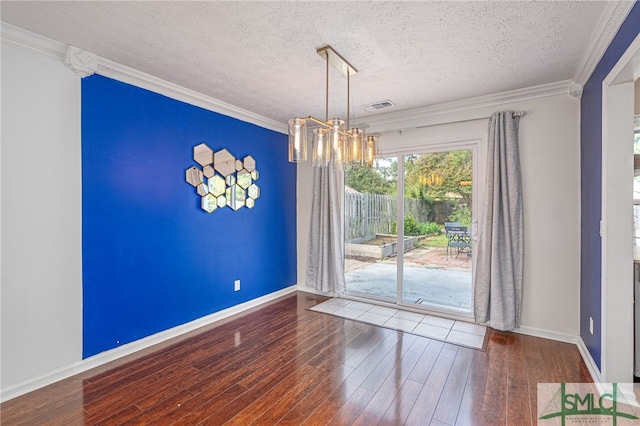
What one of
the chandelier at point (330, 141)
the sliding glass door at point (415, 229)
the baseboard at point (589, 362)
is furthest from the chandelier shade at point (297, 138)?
the baseboard at point (589, 362)

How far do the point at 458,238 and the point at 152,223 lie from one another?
3.40m

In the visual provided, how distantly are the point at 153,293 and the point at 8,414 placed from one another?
1.20 meters

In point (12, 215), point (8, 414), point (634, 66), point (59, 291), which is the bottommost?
point (8, 414)

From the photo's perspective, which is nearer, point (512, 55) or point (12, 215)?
point (12, 215)

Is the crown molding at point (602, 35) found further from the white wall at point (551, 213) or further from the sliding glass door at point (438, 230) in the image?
the sliding glass door at point (438, 230)

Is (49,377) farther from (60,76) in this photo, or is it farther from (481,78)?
(481,78)

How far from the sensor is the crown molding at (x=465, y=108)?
3.04 metres

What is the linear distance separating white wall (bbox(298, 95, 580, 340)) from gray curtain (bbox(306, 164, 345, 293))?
7.25ft

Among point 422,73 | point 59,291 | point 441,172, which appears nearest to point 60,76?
point 59,291

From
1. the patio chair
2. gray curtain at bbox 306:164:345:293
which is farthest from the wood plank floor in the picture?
gray curtain at bbox 306:164:345:293

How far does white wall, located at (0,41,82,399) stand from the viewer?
2.13 meters

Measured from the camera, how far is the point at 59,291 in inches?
93.5

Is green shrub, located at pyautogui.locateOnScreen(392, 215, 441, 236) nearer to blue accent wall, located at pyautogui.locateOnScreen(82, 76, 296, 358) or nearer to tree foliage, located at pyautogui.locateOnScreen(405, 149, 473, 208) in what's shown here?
tree foliage, located at pyautogui.locateOnScreen(405, 149, 473, 208)

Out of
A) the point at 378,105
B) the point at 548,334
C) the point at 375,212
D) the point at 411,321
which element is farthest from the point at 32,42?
the point at 548,334
